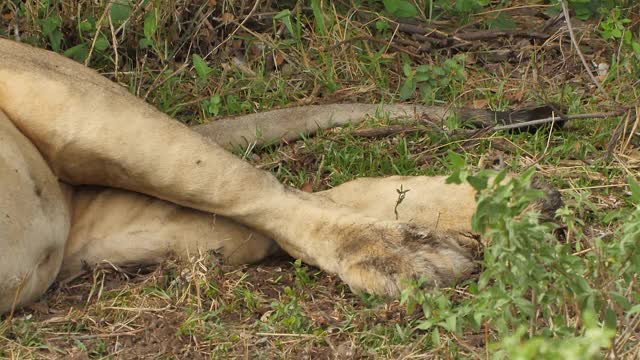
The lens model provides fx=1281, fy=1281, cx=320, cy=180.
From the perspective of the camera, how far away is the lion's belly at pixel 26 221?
2.98m

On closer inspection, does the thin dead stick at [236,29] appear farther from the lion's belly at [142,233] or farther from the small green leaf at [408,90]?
the lion's belly at [142,233]

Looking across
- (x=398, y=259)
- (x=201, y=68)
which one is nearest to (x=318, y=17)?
(x=201, y=68)

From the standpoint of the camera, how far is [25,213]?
3.06 metres

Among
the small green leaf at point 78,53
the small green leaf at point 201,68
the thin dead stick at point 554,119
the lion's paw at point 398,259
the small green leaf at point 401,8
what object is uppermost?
the lion's paw at point 398,259

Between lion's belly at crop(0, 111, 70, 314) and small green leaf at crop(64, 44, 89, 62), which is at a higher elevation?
lion's belly at crop(0, 111, 70, 314)

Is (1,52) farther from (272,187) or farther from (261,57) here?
(261,57)

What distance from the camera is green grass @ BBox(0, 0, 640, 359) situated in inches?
88.4

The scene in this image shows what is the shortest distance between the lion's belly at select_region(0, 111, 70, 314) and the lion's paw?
72 centimetres

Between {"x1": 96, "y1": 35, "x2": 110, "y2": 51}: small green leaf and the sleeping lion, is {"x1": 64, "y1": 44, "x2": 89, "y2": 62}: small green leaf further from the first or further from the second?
the sleeping lion

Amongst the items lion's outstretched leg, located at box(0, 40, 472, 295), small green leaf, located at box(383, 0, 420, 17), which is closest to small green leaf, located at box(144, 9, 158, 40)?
small green leaf, located at box(383, 0, 420, 17)

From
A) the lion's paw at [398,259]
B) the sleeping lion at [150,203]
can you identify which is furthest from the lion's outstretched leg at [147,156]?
the lion's paw at [398,259]

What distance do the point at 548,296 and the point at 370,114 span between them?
1.78 metres

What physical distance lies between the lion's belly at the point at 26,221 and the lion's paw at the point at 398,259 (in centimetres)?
72

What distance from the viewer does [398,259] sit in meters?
2.97
